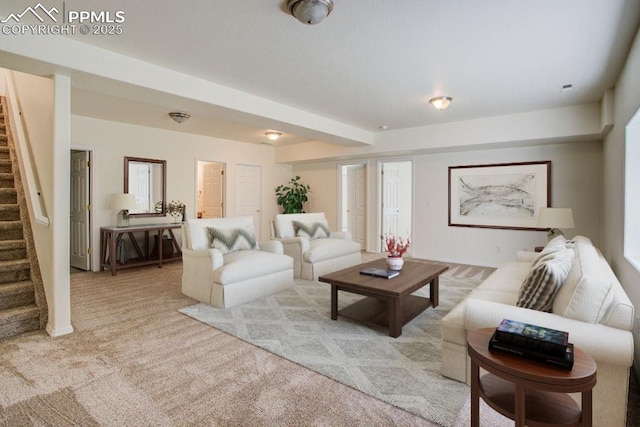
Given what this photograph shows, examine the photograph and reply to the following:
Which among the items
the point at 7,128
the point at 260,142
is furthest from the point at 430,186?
the point at 7,128

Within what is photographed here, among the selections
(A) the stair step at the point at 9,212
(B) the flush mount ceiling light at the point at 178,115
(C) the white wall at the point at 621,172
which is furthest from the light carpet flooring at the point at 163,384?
(B) the flush mount ceiling light at the point at 178,115

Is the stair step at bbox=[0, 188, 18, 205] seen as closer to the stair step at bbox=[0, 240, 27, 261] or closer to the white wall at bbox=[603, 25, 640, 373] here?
the stair step at bbox=[0, 240, 27, 261]

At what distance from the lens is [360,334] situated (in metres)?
2.87

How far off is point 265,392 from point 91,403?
3.24 feet

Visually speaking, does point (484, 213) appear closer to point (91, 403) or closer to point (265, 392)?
point (265, 392)

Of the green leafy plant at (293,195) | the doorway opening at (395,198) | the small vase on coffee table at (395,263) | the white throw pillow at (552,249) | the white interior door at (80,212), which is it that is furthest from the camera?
the green leafy plant at (293,195)

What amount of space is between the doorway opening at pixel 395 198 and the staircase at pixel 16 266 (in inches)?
221

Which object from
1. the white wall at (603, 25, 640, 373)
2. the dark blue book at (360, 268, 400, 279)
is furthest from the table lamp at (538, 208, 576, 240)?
the dark blue book at (360, 268, 400, 279)

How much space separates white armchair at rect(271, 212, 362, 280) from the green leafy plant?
7.08 ft

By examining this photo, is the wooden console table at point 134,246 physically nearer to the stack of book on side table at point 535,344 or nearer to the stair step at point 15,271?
the stair step at point 15,271

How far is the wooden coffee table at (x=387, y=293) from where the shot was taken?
9.21 feet

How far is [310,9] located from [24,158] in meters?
3.45

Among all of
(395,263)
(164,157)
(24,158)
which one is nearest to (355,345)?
(395,263)

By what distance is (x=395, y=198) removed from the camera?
7.48 m
